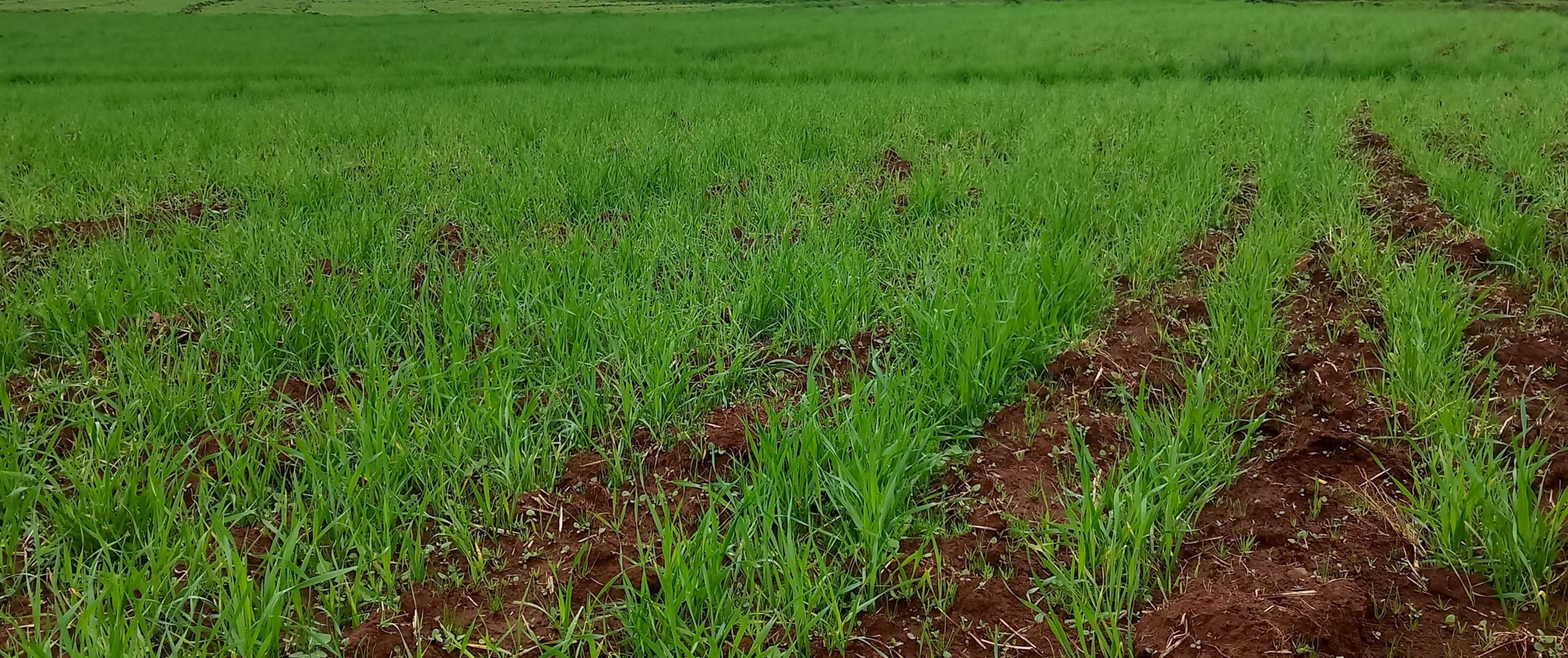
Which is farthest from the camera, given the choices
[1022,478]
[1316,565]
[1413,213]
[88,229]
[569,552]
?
[88,229]

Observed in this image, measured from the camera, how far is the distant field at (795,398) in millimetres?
1377

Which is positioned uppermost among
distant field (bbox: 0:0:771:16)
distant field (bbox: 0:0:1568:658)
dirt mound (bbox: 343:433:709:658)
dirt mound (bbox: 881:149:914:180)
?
distant field (bbox: 0:0:771:16)

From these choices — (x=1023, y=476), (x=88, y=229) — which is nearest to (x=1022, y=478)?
(x=1023, y=476)

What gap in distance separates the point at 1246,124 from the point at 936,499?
545cm

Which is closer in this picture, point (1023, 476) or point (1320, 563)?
point (1320, 563)

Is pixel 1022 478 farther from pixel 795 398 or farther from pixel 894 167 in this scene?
pixel 894 167

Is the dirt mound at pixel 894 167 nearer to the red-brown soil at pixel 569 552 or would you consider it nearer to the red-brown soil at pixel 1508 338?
the red-brown soil at pixel 1508 338

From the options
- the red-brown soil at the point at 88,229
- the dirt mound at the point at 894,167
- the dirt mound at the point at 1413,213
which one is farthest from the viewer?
the dirt mound at the point at 894,167

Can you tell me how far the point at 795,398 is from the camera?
2221 mm

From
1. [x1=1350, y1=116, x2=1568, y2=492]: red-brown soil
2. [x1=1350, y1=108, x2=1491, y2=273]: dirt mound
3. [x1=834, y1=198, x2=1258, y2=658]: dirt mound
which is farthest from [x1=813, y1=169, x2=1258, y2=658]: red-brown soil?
[x1=1350, y1=108, x2=1491, y2=273]: dirt mound

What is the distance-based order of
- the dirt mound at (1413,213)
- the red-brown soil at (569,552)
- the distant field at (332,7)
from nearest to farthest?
the red-brown soil at (569,552) → the dirt mound at (1413,213) → the distant field at (332,7)

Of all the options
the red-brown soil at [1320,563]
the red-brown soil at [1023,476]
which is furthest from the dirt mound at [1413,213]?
the red-brown soil at [1320,563]

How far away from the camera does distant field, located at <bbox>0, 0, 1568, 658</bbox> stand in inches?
54.2

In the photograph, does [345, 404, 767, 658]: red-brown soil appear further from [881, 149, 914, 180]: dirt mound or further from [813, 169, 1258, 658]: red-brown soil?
[881, 149, 914, 180]: dirt mound
